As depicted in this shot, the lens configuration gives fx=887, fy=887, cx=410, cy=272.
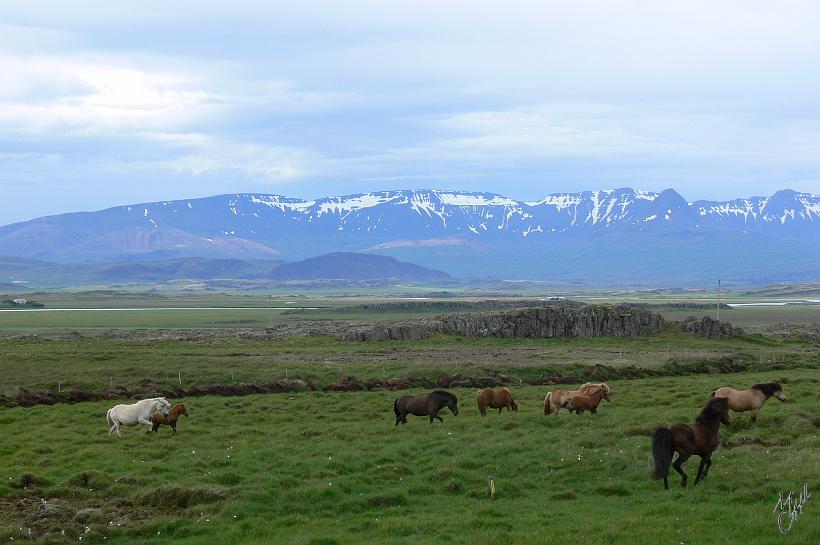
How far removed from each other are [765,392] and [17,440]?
847 inches

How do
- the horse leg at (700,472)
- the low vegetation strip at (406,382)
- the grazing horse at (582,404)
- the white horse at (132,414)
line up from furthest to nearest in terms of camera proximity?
the low vegetation strip at (406,382)
the grazing horse at (582,404)
the white horse at (132,414)
the horse leg at (700,472)

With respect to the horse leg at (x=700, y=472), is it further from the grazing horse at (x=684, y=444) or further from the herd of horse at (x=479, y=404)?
the herd of horse at (x=479, y=404)

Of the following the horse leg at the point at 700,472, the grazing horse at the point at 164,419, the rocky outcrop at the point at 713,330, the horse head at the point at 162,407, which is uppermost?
the horse leg at the point at 700,472

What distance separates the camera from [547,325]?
78.4 meters

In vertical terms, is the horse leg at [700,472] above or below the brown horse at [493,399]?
above

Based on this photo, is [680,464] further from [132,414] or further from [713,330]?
[713,330]

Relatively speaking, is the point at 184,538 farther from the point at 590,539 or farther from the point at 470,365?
the point at 470,365

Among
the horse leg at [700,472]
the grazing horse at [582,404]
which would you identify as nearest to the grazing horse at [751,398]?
the grazing horse at [582,404]

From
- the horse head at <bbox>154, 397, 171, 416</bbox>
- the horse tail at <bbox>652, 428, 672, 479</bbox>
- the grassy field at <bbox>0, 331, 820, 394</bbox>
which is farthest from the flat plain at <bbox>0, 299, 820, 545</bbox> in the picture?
the grassy field at <bbox>0, 331, 820, 394</bbox>

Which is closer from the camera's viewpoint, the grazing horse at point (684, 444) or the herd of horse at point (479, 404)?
the grazing horse at point (684, 444)

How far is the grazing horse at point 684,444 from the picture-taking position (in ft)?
58.4

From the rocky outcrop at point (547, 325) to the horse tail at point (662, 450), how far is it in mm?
58881

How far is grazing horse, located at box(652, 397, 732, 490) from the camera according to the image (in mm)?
Result: 17812

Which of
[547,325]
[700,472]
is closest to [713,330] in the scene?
[547,325]
